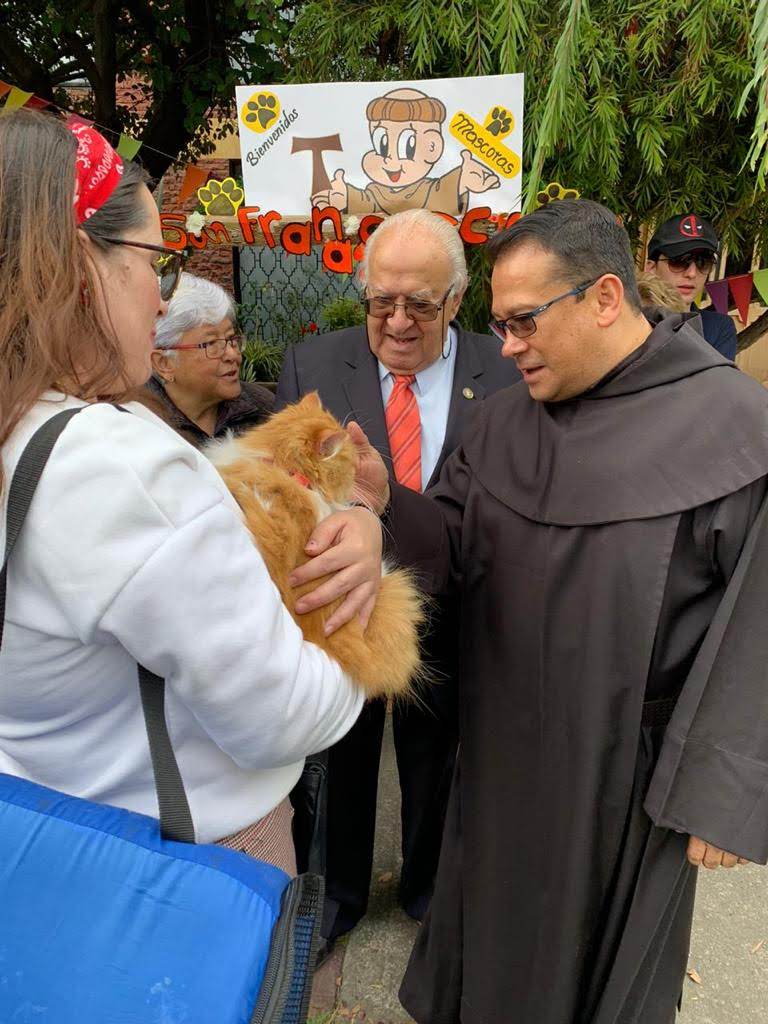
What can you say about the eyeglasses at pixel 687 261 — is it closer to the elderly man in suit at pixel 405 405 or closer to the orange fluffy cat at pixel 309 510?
the elderly man in suit at pixel 405 405

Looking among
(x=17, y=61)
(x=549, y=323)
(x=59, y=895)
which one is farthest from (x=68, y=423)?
(x=17, y=61)

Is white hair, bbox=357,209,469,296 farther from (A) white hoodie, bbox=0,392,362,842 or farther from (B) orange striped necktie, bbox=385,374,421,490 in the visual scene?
(A) white hoodie, bbox=0,392,362,842

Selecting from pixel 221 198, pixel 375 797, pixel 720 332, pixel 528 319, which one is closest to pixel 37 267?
pixel 528 319

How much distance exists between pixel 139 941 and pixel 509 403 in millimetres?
1668

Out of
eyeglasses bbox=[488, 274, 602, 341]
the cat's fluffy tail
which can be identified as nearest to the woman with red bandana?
the cat's fluffy tail

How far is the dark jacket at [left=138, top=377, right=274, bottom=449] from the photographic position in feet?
9.46

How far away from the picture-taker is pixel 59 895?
0.95m

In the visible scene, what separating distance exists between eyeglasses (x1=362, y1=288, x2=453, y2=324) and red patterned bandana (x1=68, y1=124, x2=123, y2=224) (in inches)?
66.4

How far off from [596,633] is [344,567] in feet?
2.47

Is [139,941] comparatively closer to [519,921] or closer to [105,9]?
[519,921]

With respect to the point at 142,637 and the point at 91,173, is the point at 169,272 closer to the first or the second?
the point at 91,173

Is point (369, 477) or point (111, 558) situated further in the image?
point (369, 477)

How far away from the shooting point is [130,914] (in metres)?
0.95

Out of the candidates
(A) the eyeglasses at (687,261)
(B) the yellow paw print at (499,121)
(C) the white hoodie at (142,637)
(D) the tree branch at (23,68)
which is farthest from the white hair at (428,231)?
(D) the tree branch at (23,68)
